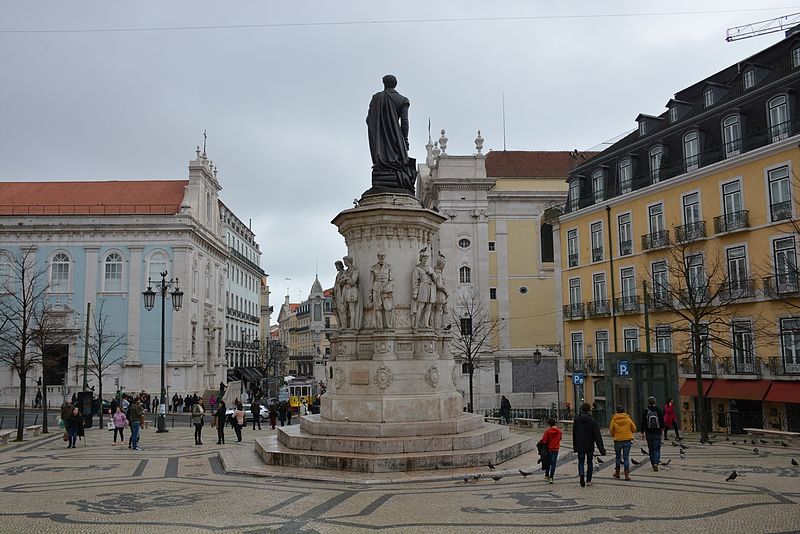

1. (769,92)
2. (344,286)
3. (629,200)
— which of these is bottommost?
(344,286)

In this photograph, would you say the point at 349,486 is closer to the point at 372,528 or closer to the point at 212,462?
the point at 372,528

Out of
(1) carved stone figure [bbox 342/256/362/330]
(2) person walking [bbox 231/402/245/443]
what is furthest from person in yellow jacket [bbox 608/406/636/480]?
(2) person walking [bbox 231/402/245/443]

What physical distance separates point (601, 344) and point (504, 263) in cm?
1864

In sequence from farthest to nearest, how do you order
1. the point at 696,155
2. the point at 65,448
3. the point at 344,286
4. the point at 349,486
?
the point at 696,155
the point at 65,448
the point at 344,286
the point at 349,486

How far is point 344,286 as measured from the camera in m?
16.5

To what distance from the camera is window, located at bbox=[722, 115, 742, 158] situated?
29.9 metres

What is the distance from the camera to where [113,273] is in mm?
52719

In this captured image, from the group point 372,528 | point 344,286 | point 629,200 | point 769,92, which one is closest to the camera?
point 372,528

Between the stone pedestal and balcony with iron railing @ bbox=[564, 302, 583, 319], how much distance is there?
2313 cm

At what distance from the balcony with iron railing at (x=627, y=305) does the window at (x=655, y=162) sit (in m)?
5.93

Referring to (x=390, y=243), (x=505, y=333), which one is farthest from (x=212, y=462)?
(x=505, y=333)

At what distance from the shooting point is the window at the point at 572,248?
40375 millimetres

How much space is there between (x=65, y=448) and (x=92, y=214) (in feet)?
112

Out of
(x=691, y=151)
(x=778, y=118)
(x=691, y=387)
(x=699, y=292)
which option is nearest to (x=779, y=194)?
(x=778, y=118)
